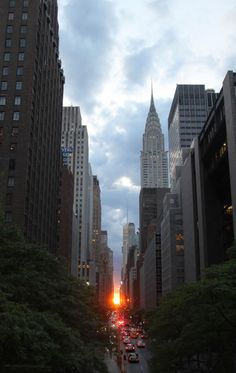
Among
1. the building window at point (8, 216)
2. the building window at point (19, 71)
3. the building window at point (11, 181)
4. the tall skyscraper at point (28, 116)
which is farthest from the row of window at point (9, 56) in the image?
the building window at point (8, 216)

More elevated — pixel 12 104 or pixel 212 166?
pixel 12 104

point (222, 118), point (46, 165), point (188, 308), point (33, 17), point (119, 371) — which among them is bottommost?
point (119, 371)

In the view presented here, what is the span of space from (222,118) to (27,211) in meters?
38.2

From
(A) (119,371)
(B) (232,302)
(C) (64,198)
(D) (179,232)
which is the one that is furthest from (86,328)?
(C) (64,198)

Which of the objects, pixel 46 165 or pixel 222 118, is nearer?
Answer: pixel 222 118

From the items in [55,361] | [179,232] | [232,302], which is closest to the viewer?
[55,361]

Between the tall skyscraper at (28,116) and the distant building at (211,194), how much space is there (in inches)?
1166

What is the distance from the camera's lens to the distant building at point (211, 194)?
208 ft

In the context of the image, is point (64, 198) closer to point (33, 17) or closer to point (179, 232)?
point (179, 232)

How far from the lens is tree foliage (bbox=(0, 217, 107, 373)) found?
15047 mm

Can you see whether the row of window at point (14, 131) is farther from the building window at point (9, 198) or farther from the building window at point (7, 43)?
the building window at point (7, 43)

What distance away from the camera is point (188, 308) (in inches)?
1210

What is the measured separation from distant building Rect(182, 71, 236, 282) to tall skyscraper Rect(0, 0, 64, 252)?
97.2ft

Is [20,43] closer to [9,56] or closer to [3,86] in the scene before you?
[9,56]
